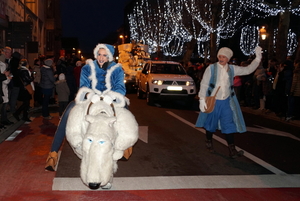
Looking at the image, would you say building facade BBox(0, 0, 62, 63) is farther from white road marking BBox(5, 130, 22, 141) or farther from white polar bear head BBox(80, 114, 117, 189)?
white polar bear head BBox(80, 114, 117, 189)

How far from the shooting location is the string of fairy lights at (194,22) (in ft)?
100

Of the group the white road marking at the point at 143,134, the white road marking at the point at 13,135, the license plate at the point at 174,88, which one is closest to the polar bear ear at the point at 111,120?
the white road marking at the point at 143,134

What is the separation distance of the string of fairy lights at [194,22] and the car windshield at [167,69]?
419 inches

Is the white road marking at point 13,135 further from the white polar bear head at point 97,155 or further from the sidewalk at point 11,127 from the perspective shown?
the white polar bear head at point 97,155

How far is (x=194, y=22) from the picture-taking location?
4019 centimetres

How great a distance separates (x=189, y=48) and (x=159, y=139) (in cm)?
3431

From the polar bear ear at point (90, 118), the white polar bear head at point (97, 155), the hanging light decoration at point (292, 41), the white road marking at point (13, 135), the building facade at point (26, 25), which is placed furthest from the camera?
the hanging light decoration at point (292, 41)

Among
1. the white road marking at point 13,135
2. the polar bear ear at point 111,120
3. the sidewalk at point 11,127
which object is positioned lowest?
the white road marking at point 13,135

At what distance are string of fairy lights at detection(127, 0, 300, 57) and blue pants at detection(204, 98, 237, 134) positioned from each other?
21.1 m

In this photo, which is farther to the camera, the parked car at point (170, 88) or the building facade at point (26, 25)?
the parked car at point (170, 88)

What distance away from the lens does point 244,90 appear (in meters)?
17.2

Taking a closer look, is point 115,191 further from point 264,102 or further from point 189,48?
point 189,48

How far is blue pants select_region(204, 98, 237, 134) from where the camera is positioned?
23.4 ft

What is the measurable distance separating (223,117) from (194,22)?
34.3 meters
